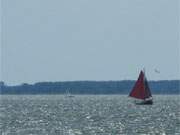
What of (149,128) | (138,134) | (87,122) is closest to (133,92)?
(87,122)

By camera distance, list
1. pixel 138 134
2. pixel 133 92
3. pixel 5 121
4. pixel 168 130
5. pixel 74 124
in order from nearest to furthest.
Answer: pixel 138 134 → pixel 168 130 → pixel 74 124 → pixel 5 121 → pixel 133 92

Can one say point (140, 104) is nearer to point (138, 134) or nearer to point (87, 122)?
point (87, 122)

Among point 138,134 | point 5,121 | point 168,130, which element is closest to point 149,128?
point 168,130

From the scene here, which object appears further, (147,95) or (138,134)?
(147,95)

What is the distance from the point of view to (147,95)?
114312 mm

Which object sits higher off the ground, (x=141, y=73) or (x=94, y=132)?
(x=141, y=73)

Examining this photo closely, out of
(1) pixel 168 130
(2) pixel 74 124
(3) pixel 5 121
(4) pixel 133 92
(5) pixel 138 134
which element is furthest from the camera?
(4) pixel 133 92

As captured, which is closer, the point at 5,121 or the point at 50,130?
the point at 50,130

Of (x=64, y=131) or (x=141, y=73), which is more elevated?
(x=141, y=73)

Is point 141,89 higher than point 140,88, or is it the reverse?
point 140,88

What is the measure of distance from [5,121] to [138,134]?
22.2 metres

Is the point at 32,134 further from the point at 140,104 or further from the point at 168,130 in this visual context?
the point at 140,104

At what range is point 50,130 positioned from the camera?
2714 inches

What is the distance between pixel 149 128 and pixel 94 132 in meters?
6.45
